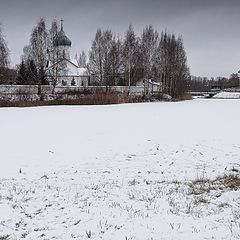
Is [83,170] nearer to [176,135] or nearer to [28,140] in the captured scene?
[28,140]

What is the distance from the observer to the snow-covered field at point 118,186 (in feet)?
18.0

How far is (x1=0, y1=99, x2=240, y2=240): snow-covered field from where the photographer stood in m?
5.49

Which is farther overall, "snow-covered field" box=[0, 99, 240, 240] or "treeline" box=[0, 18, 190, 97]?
"treeline" box=[0, 18, 190, 97]

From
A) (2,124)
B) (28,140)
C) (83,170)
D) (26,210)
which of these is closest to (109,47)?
(2,124)

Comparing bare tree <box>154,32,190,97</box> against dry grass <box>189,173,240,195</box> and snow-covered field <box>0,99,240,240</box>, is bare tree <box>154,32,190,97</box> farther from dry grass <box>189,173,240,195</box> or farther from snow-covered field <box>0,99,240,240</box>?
dry grass <box>189,173,240,195</box>

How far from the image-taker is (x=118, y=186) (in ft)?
27.7

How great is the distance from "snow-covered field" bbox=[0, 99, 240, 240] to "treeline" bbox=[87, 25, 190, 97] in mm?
45525

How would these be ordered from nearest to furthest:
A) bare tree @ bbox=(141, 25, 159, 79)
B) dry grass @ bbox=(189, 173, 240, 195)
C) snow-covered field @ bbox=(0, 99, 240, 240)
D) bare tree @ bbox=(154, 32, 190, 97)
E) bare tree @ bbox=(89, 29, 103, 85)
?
snow-covered field @ bbox=(0, 99, 240, 240) < dry grass @ bbox=(189, 173, 240, 195) < bare tree @ bbox=(141, 25, 159, 79) < bare tree @ bbox=(154, 32, 190, 97) < bare tree @ bbox=(89, 29, 103, 85)

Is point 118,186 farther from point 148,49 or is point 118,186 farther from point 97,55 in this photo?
point 97,55

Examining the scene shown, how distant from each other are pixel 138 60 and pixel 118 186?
55.7 m

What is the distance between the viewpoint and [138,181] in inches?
360

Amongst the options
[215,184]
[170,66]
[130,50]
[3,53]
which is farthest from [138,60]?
[215,184]

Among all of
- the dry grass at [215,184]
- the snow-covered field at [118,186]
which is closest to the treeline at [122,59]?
the snow-covered field at [118,186]

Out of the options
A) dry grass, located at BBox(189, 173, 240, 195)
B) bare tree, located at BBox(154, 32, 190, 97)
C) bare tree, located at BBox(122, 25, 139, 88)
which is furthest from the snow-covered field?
bare tree, located at BBox(154, 32, 190, 97)
